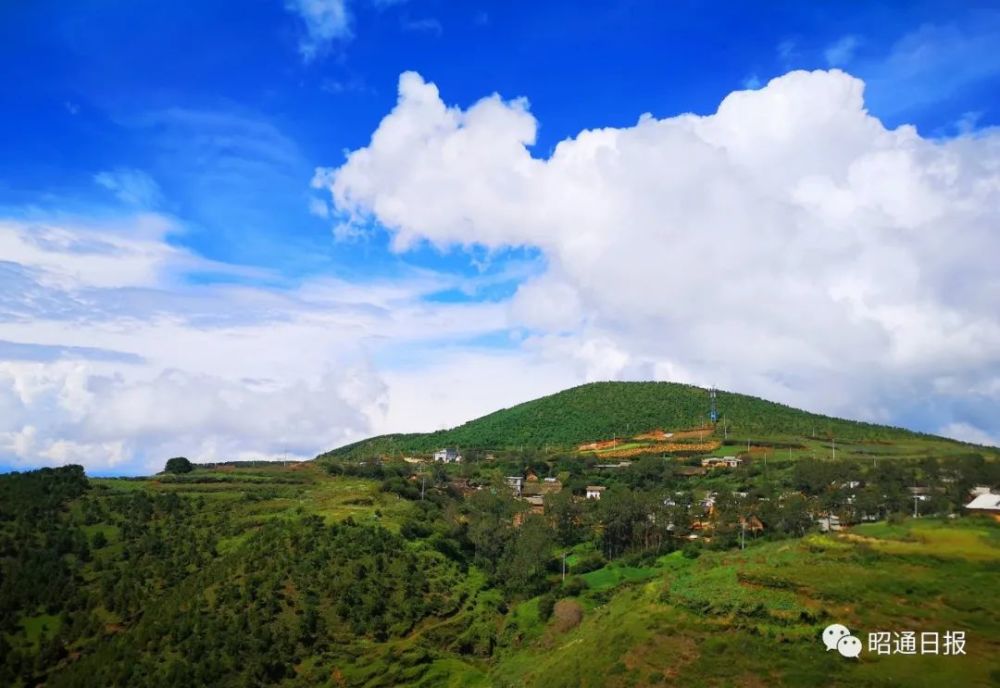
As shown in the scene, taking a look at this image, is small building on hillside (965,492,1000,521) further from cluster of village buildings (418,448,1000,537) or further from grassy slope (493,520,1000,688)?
grassy slope (493,520,1000,688)

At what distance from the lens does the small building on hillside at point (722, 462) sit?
13650 cm

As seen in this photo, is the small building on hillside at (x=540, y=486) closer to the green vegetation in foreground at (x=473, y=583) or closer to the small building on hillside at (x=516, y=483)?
the small building on hillside at (x=516, y=483)

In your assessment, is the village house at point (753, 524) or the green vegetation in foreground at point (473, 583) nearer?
the green vegetation in foreground at point (473, 583)

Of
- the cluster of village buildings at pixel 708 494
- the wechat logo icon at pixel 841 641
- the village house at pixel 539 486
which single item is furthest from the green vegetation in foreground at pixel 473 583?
the village house at pixel 539 486

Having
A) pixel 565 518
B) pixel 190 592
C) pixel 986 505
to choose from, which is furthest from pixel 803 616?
pixel 565 518

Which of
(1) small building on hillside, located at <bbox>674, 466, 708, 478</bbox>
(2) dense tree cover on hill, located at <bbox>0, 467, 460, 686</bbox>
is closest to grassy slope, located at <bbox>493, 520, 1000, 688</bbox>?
(2) dense tree cover on hill, located at <bbox>0, 467, 460, 686</bbox>

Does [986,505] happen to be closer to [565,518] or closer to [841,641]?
[841,641]

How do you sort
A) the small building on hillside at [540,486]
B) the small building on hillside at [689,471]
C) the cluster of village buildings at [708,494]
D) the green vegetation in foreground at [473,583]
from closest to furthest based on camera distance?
the green vegetation in foreground at [473,583] < the cluster of village buildings at [708,494] < the small building on hillside at [540,486] < the small building on hillside at [689,471]

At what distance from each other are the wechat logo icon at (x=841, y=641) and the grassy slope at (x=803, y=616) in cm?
62

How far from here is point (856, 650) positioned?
42406 mm

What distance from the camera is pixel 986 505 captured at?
76750mm

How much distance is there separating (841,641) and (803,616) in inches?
120

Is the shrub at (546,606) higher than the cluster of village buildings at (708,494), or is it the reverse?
the cluster of village buildings at (708,494)

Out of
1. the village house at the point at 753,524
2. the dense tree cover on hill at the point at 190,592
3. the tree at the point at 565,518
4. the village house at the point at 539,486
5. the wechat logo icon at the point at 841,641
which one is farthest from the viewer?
the village house at the point at 539,486
